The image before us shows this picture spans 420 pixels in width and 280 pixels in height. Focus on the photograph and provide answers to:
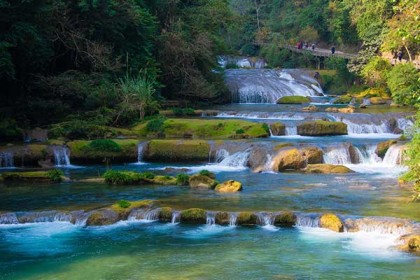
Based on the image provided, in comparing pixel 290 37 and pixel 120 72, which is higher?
pixel 290 37

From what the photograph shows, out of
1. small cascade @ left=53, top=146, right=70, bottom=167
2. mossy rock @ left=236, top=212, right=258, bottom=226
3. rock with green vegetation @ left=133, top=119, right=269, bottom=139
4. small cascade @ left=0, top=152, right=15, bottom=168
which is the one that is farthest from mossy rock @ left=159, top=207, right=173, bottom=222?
rock with green vegetation @ left=133, top=119, right=269, bottom=139

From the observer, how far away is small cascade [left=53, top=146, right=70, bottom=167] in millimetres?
22234

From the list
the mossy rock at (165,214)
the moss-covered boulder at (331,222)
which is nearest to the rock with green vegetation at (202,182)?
the mossy rock at (165,214)

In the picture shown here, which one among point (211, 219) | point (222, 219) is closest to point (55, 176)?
point (211, 219)

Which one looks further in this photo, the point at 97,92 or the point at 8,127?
the point at 97,92

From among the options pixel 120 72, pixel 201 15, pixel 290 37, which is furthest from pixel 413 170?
pixel 290 37

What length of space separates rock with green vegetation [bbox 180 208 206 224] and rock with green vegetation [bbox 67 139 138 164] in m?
8.57

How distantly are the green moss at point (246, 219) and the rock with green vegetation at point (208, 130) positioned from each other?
10894 millimetres

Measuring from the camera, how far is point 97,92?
27.6 meters

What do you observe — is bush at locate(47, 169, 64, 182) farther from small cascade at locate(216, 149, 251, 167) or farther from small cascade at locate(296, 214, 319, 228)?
small cascade at locate(296, 214, 319, 228)

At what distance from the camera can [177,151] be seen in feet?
74.4

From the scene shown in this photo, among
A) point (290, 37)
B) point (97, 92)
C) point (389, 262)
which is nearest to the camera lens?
point (389, 262)

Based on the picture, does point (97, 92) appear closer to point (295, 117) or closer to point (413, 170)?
point (295, 117)

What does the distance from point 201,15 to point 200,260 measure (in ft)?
94.5
